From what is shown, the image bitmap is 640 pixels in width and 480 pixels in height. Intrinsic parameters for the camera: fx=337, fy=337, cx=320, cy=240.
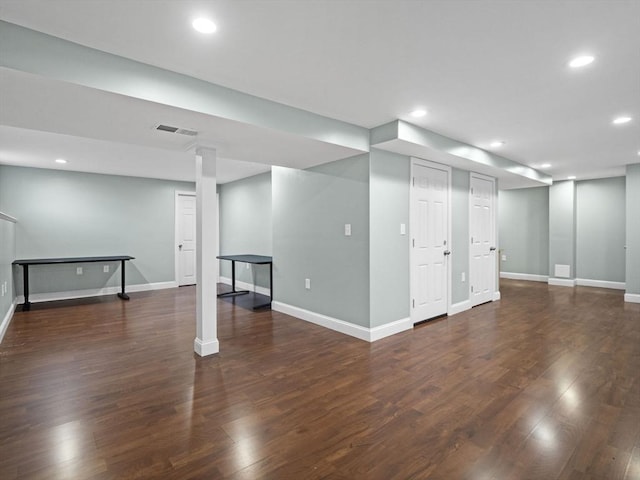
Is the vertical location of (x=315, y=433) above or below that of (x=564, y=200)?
below

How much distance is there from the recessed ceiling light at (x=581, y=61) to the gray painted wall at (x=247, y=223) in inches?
195

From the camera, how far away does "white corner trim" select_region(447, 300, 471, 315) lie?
4969mm

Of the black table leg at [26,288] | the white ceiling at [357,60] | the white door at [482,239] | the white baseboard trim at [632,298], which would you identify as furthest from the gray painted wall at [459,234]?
the black table leg at [26,288]

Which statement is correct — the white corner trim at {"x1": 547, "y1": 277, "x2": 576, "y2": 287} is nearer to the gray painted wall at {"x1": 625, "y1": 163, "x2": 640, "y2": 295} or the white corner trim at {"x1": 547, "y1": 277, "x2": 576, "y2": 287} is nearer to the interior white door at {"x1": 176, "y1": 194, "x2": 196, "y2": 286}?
the gray painted wall at {"x1": 625, "y1": 163, "x2": 640, "y2": 295}

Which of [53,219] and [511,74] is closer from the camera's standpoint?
[511,74]

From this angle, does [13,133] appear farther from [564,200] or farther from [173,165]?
[564,200]

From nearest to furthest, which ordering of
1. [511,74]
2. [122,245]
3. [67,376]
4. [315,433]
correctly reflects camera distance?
[315,433], [511,74], [67,376], [122,245]

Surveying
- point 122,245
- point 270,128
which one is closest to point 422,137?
point 270,128

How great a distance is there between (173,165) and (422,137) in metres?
4.24

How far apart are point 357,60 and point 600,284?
800 centimetres

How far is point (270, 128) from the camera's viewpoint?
299 cm

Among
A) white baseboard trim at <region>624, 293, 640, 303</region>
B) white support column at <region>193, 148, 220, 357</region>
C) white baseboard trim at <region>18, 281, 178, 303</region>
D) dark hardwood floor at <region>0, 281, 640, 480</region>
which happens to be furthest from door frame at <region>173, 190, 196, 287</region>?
white baseboard trim at <region>624, 293, 640, 303</region>

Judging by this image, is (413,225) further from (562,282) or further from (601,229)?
(601,229)

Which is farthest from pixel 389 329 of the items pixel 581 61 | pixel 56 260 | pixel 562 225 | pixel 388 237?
pixel 562 225
